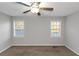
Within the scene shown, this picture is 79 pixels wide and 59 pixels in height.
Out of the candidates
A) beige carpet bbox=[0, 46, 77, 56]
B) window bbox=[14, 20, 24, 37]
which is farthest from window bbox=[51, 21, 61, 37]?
window bbox=[14, 20, 24, 37]

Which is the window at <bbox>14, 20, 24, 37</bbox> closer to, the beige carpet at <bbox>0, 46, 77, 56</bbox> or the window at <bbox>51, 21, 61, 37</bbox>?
the beige carpet at <bbox>0, 46, 77, 56</bbox>

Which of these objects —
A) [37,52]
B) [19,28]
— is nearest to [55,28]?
[19,28]

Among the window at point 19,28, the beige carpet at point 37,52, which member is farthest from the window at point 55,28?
the window at point 19,28

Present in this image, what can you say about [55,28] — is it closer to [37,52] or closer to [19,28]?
[19,28]

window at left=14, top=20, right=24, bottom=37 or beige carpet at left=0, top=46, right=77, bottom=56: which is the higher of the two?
window at left=14, top=20, right=24, bottom=37

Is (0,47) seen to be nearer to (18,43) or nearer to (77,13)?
(18,43)

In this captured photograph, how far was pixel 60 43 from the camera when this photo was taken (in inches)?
265

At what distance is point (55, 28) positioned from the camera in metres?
6.86

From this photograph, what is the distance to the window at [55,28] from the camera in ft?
22.3

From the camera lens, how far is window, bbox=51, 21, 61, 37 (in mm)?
6809

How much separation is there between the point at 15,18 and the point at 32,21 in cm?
102

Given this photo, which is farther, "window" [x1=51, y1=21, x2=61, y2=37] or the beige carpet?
"window" [x1=51, y1=21, x2=61, y2=37]

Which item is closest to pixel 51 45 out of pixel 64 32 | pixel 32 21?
pixel 64 32

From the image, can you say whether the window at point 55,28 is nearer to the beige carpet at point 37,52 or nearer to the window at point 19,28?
the beige carpet at point 37,52
